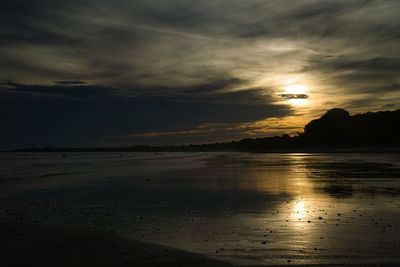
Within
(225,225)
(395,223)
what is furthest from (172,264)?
(395,223)

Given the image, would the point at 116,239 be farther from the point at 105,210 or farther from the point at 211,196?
the point at 211,196

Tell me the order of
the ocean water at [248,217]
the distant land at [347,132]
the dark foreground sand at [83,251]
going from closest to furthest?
the dark foreground sand at [83,251] < the ocean water at [248,217] < the distant land at [347,132]

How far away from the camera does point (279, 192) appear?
13922 mm

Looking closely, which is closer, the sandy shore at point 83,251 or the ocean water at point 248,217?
the sandy shore at point 83,251

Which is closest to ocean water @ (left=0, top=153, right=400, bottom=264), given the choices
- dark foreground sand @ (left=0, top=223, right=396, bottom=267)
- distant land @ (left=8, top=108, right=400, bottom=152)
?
dark foreground sand @ (left=0, top=223, right=396, bottom=267)

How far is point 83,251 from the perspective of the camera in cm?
644

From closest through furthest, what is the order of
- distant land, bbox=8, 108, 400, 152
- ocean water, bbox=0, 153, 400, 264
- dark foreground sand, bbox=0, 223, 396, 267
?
dark foreground sand, bbox=0, 223, 396, 267
ocean water, bbox=0, 153, 400, 264
distant land, bbox=8, 108, 400, 152

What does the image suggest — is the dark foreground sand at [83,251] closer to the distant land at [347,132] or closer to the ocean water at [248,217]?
the ocean water at [248,217]

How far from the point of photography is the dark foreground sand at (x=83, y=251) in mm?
5766

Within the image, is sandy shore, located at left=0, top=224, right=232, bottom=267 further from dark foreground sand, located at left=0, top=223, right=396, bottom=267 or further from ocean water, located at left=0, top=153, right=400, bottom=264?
ocean water, located at left=0, top=153, right=400, bottom=264


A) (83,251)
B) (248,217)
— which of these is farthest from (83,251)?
(248,217)

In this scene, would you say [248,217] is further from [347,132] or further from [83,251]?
[347,132]

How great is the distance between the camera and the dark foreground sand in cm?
577

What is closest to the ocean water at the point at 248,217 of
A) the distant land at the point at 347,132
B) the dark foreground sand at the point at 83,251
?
the dark foreground sand at the point at 83,251
